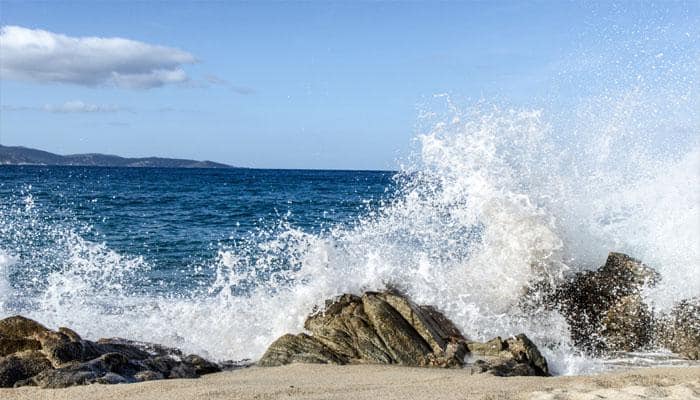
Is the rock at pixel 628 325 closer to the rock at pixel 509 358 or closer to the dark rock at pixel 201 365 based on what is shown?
the rock at pixel 509 358

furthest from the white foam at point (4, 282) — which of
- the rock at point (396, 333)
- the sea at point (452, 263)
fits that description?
the rock at point (396, 333)

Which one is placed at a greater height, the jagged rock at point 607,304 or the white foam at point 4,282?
the jagged rock at point 607,304

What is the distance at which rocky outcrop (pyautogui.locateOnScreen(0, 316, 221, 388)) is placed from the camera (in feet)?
17.1

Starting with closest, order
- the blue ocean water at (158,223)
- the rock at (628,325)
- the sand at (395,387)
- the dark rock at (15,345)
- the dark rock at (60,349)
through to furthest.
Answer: the sand at (395,387) → the dark rock at (60,349) → the dark rock at (15,345) → the rock at (628,325) → the blue ocean water at (158,223)

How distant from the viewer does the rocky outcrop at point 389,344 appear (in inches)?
253

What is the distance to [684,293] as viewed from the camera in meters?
8.20

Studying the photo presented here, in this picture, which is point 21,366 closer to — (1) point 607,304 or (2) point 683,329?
(1) point 607,304

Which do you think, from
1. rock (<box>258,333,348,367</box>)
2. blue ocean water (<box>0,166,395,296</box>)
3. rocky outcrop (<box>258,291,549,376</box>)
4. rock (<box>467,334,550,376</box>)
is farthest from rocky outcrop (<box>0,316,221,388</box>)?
blue ocean water (<box>0,166,395,296</box>)

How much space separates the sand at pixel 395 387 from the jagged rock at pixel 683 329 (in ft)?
5.56

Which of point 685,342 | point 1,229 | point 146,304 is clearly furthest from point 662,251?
point 1,229

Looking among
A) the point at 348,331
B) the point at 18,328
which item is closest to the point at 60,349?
the point at 18,328

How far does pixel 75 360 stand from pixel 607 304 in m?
6.24

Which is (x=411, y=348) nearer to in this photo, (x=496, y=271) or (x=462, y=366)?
(x=462, y=366)

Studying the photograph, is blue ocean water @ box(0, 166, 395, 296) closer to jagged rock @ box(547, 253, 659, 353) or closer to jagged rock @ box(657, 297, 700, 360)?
jagged rock @ box(547, 253, 659, 353)
